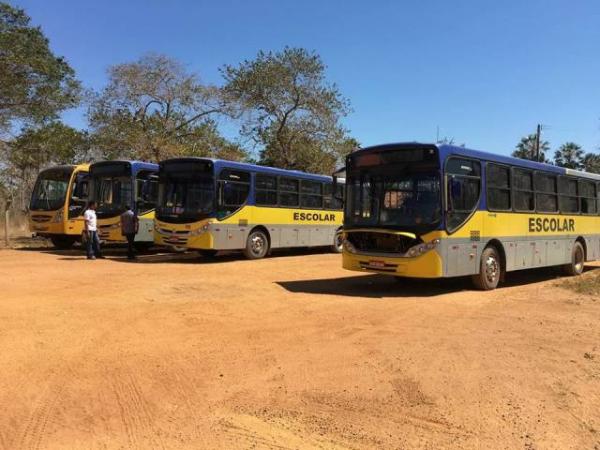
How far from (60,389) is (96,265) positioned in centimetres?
1087

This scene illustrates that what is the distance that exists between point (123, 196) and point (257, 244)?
5100 millimetres

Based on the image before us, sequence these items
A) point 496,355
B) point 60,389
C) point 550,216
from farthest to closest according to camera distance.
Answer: point 550,216 < point 496,355 < point 60,389

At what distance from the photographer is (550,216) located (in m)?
14.2

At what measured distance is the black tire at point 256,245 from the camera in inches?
709

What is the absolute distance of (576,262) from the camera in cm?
1574

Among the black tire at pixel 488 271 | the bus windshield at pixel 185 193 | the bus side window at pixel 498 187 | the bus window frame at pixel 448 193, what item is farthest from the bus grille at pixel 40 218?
the bus side window at pixel 498 187

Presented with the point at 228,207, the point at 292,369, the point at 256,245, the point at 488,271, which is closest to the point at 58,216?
the point at 228,207

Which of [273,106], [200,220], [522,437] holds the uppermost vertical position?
[273,106]

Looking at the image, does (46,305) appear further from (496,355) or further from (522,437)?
(522,437)

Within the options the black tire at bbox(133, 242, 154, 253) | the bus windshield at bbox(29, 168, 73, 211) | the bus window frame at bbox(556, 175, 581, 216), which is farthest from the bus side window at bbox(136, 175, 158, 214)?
the bus window frame at bbox(556, 175, 581, 216)

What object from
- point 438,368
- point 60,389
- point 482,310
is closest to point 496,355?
point 438,368

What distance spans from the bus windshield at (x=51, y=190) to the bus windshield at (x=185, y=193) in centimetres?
562

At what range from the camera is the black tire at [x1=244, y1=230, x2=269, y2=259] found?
1800cm

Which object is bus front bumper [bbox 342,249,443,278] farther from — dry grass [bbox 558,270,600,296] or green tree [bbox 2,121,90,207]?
green tree [bbox 2,121,90,207]
